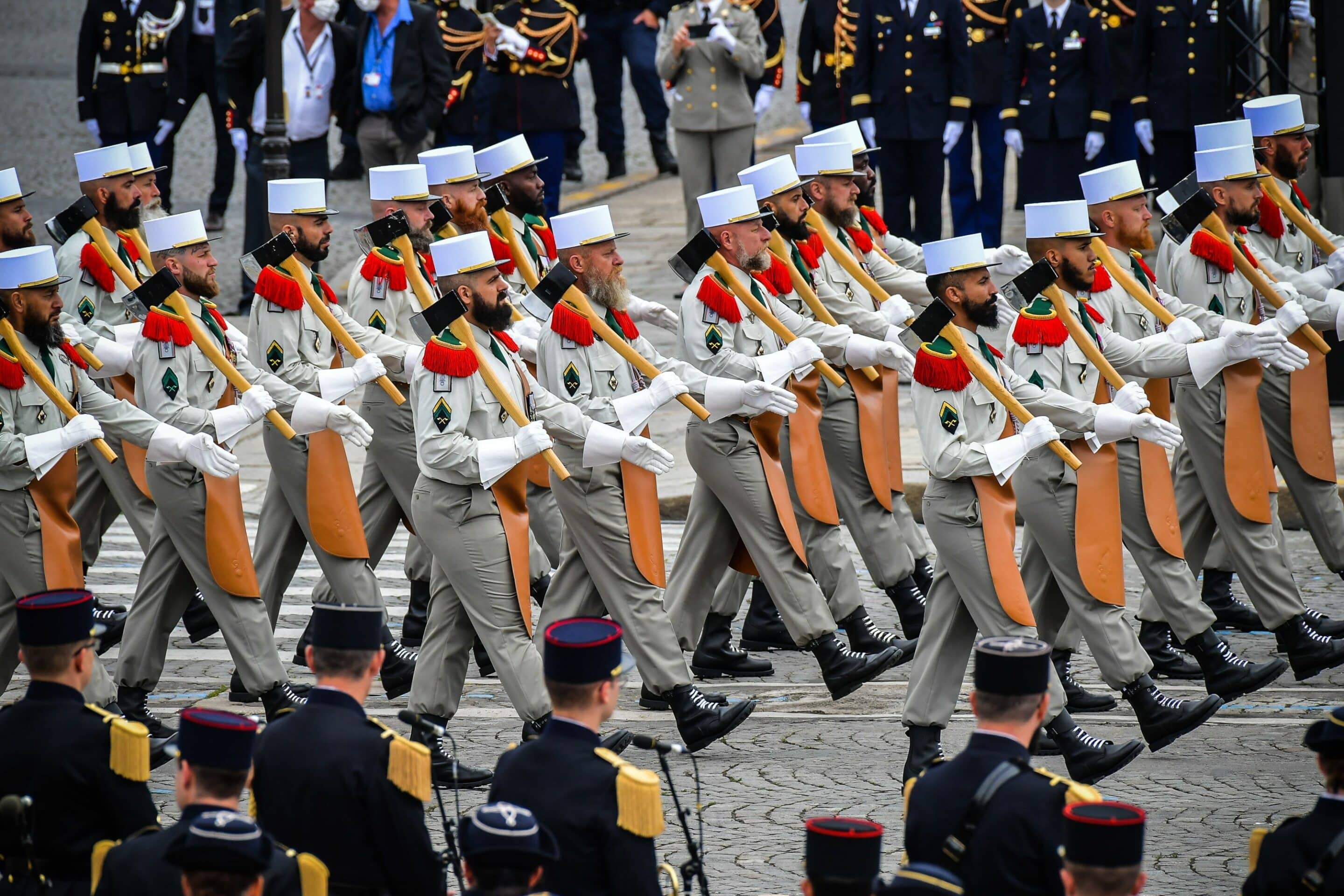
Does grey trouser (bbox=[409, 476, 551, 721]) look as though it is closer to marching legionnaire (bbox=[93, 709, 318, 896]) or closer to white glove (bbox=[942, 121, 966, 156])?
marching legionnaire (bbox=[93, 709, 318, 896])

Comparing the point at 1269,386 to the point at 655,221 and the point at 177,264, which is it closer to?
the point at 177,264

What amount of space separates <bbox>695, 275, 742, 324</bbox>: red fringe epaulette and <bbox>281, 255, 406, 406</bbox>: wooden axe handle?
156 cm

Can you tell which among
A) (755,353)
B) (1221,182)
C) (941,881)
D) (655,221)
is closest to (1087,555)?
(755,353)

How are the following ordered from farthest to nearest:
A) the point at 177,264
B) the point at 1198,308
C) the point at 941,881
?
the point at 1198,308
the point at 177,264
the point at 941,881

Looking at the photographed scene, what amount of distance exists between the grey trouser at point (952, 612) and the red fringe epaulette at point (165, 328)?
335cm

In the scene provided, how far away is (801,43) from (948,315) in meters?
8.86

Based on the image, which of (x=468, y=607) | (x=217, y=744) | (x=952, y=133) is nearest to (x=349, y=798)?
(x=217, y=744)

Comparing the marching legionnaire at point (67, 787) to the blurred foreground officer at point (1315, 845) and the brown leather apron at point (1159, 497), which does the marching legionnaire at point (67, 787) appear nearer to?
the blurred foreground officer at point (1315, 845)

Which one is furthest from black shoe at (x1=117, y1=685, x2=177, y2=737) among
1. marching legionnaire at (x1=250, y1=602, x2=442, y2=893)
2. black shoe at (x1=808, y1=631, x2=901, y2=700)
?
marching legionnaire at (x1=250, y1=602, x2=442, y2=893)

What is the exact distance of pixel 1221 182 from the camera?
33.1 ft

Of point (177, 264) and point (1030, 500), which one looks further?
point (177, 264)

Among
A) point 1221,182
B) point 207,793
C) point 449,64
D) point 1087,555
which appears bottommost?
point 1087,555

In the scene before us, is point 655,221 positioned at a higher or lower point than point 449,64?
lower

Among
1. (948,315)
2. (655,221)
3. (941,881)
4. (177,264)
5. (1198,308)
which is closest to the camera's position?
(941,881)
